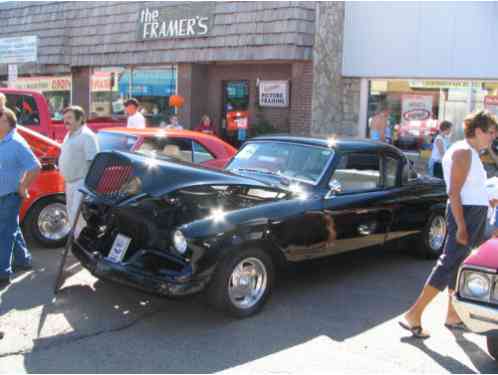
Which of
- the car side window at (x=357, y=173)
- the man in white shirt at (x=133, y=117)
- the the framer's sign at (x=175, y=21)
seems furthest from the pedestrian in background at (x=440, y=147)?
the the framer's sign at (x=175, y=21)

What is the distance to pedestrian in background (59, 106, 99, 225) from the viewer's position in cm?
639

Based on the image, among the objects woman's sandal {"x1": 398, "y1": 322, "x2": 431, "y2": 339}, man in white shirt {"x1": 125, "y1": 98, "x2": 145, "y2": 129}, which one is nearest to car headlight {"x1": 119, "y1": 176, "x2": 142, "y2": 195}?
woman's sandal {"x1": 398, "y1": 322, "x2": 431, "y2": 339}

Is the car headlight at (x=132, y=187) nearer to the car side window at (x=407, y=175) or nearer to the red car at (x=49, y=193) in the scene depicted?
the red car at (x=49, y=193)

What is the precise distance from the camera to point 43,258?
21.7 ft

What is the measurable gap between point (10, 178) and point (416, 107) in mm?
10086

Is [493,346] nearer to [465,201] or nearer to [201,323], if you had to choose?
[465,201]

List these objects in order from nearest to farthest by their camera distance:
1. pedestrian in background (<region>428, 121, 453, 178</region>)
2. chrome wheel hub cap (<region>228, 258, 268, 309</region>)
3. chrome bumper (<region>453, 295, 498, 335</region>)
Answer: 1. chrome bumper (<region>453, 295, 498, 335</region>)
2. chrome wheel hub cap (<region>228, 258, 268, 309</region>)
3. pedestrian in background (<region>428, 121, 453, 178</region>)

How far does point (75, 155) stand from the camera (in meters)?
6.38

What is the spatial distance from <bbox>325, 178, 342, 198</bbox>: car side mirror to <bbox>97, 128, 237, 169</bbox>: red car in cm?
245

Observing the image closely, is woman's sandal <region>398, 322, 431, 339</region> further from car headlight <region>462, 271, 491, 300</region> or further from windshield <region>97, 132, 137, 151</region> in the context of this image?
windshield <region>97, 132, 137, 151</region>

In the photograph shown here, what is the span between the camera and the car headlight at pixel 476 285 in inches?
146

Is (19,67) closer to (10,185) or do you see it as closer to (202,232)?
(10,185)

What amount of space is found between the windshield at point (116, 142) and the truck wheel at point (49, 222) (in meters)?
1.11

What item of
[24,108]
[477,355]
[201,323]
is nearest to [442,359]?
[477,355]
